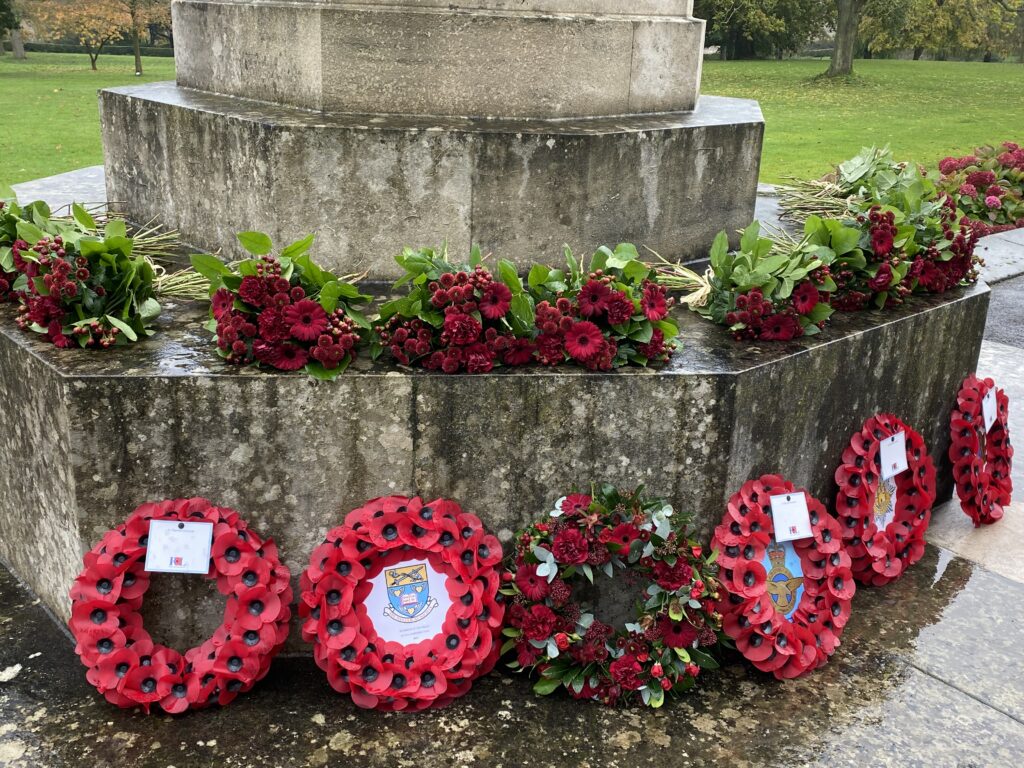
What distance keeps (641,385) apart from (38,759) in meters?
1.86

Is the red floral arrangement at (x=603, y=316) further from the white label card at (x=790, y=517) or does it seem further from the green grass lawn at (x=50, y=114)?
the green grass lawn at (x=50, y=114)

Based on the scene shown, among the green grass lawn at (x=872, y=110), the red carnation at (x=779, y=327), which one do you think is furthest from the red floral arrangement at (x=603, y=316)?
the green grass lawn at (x=872, y=110)

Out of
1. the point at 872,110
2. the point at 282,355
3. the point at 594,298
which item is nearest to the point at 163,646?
the point at 282,355

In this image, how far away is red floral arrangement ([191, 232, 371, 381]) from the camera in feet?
9.44

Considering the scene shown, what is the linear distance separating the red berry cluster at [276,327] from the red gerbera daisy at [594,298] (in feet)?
2.22

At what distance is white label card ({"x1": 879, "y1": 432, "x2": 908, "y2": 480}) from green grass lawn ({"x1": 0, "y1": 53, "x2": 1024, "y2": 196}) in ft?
11.0

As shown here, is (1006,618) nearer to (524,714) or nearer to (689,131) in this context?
(524,714)

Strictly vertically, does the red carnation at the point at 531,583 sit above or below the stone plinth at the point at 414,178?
below

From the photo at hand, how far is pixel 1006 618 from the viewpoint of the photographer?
11.3 feet

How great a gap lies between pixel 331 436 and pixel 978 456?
2.66 meters

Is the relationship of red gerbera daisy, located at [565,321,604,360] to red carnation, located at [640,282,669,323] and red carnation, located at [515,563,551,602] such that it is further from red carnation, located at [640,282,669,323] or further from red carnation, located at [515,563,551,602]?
red carnation, located at [515,563,551,602]

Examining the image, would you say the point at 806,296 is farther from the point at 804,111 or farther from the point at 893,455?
the point at 804,111

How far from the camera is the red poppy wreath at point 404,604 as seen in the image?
9.39 feet

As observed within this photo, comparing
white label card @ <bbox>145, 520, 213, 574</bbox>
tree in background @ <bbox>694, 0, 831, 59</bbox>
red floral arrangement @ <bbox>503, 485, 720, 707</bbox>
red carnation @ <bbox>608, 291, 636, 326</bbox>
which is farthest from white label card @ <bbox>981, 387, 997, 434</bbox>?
tree in background @ <bbox>694, 0, 831, 59</bbox>
